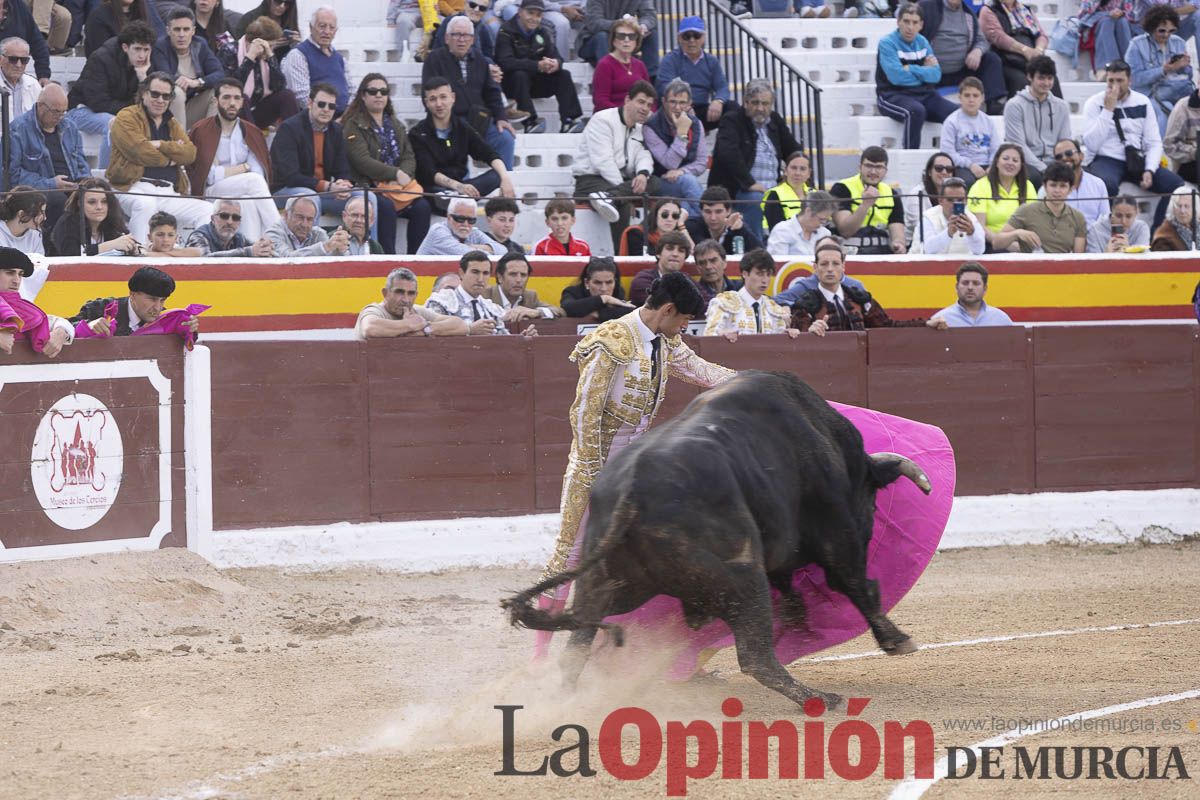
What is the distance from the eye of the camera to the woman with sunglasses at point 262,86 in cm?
930

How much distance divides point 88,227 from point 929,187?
4.94 metres

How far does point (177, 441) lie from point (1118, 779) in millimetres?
4609

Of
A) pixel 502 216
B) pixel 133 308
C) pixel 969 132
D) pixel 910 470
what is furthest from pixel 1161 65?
pixel 133 308

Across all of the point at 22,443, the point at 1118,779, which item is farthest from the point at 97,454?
the point at 1118,779

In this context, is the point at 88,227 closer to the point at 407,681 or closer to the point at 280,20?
the point at 280,20

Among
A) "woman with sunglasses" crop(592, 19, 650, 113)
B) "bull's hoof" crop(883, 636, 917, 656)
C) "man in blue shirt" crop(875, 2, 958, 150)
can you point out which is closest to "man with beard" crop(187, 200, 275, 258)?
"woman with sunglasses" crop(592, 19, 650, 113)

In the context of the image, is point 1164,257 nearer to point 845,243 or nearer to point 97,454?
point 845,243

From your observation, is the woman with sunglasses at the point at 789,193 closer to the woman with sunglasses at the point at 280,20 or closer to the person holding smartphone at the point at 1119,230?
the person holding smartphone at the point at 1119,230

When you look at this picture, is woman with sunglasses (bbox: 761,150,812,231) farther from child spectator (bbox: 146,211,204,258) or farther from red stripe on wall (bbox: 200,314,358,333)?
child spectator (bbox: 146,211,204,258)

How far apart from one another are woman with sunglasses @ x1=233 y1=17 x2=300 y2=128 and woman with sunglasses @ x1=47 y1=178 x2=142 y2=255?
1545 millimetres

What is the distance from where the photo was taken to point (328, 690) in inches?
202

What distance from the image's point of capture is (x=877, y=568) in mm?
5512

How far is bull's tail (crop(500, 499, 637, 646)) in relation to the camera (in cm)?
430

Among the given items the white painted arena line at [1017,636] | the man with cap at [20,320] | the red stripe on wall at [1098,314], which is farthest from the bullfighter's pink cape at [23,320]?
the red stripe on wall at [1098,314]
